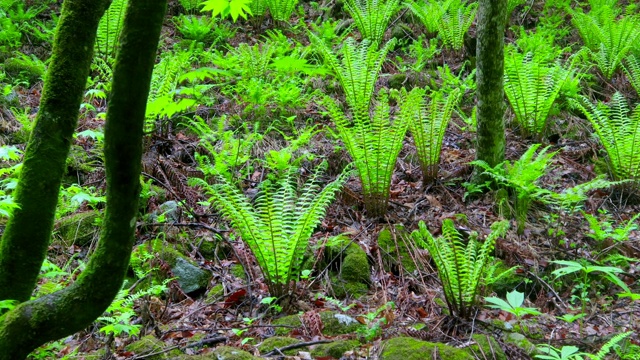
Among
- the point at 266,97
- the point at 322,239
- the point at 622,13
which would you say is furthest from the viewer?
the point at 622,13

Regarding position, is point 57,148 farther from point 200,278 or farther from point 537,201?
point 537,201

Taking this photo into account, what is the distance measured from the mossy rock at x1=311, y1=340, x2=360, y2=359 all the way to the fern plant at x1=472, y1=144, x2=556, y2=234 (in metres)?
1.98

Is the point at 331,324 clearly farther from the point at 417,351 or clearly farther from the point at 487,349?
the point at 487,349

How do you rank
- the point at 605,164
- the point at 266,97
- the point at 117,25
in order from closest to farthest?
the point at 605,164
the point at 266,97
the point at 117,25

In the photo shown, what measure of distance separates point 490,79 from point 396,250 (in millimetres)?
1645

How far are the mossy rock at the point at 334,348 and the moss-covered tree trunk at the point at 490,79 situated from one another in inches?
95.0

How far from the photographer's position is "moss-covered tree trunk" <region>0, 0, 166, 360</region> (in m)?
1.57

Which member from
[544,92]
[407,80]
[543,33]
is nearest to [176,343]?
[544,92]

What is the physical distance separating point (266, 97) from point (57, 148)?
3.67 metres

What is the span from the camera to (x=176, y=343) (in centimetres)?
286

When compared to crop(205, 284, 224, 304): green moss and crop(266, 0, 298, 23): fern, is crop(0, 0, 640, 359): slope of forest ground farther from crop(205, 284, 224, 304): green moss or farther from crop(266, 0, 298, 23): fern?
crop(266, 0, 298, 23): fern

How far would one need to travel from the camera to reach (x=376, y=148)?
4.21 m

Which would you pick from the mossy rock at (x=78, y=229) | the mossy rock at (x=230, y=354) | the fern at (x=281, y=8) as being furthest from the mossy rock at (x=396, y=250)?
the fern at (x=281, y=8)

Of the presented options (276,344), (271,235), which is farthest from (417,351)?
(271,235)
